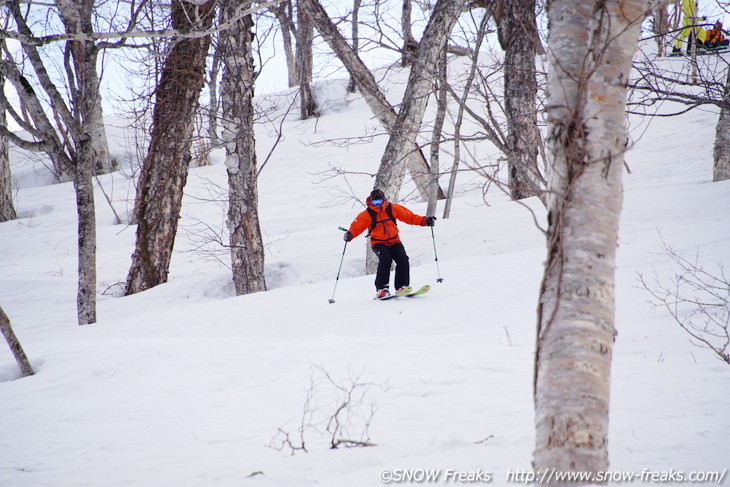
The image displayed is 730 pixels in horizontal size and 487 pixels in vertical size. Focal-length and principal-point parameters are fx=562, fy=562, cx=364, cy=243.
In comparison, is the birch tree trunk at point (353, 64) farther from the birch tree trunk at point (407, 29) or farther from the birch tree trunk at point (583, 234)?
the birch tree trunk at point (583, 234)

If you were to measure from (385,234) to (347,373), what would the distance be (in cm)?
353

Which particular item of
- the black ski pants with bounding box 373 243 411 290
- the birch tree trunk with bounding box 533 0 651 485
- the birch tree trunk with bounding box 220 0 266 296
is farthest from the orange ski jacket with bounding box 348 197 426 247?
the birch tree trunk with bounding box 533 0 651 485

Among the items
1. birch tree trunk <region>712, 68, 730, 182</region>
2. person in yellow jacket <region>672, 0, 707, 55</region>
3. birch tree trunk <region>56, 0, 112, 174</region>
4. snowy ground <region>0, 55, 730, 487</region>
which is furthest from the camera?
birch tree trunk <region>712, 68, 730, 182</region>

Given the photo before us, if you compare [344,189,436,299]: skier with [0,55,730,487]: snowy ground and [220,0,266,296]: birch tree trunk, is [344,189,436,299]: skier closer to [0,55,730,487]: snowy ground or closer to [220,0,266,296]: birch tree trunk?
[0,55,730,487]: snowy ground

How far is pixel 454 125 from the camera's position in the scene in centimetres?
880

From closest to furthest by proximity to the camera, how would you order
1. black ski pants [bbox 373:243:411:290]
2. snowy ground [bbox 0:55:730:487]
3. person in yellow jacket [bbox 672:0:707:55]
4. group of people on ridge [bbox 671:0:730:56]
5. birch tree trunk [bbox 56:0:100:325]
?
snowy ground [bbox 0:55:730:487]
group of people on ridge [bbox 671:0:730:56]
person in yellow jacket [bbox 672:0:707:55]
birch tree trunk [bbox 56:0:100:325]
black ski pants [bbox 373:243:411:290]

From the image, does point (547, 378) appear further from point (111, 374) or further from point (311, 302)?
point (311, 302)

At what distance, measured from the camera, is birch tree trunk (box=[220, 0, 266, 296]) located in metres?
9.26

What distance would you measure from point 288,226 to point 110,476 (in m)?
11.5

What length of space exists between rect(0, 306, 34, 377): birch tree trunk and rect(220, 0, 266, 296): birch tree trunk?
4216 mm

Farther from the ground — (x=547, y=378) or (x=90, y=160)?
(x=90, y=160)

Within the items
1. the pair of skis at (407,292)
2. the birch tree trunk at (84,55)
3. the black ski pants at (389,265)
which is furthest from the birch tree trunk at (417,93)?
the birch tree trunk at (84,55)

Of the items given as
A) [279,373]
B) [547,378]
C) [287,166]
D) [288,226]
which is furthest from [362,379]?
[287,166]

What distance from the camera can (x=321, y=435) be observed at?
395cm
